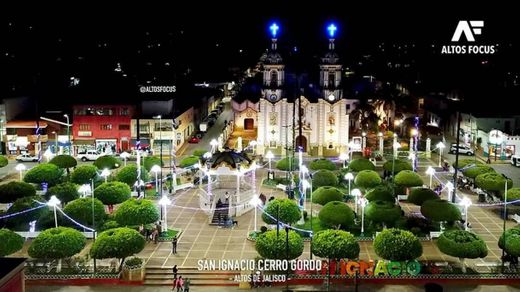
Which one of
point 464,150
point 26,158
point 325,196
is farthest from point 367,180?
point 26,158

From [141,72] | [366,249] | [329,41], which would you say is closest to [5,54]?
[141,72]

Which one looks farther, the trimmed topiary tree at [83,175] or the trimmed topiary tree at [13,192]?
the trimmed topiary tree at [83,175]

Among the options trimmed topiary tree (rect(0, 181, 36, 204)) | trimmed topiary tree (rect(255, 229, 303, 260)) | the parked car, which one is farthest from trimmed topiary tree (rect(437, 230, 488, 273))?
the parked car

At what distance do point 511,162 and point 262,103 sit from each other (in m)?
36.1

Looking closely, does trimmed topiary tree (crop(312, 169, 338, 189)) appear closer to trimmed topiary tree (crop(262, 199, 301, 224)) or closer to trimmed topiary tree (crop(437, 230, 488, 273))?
trimmed topiary tree (crop(262, 199, 301, 224))

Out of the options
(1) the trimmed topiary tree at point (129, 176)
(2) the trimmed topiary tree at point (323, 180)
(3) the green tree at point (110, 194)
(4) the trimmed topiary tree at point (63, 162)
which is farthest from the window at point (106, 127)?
(2) the trimmed topiary tree at point (323, 180)

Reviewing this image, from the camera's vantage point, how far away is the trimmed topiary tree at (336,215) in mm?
52656

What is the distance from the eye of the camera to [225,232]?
56.8 meters

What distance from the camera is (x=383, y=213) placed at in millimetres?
53750

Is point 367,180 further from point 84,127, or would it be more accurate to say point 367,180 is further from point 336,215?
point 84,127

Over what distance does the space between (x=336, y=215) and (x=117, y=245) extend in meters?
17.9

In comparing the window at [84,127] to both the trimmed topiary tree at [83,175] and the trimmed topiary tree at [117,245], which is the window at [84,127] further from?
the trimmed topiary tree at [117,245]

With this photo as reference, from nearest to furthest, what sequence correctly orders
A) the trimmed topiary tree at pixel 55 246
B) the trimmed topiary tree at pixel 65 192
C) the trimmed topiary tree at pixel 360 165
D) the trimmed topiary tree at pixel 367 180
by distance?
1. the trimmed topiary tree at pixel 55 246
2. the trimmed topiary tree at pixel 65 192
3. the trimmed topiary tree at pixel 367 180
4. the trimmed topiary tree at pixel 360 165

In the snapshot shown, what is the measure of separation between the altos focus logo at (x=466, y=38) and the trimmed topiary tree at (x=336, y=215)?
83.3 feet
